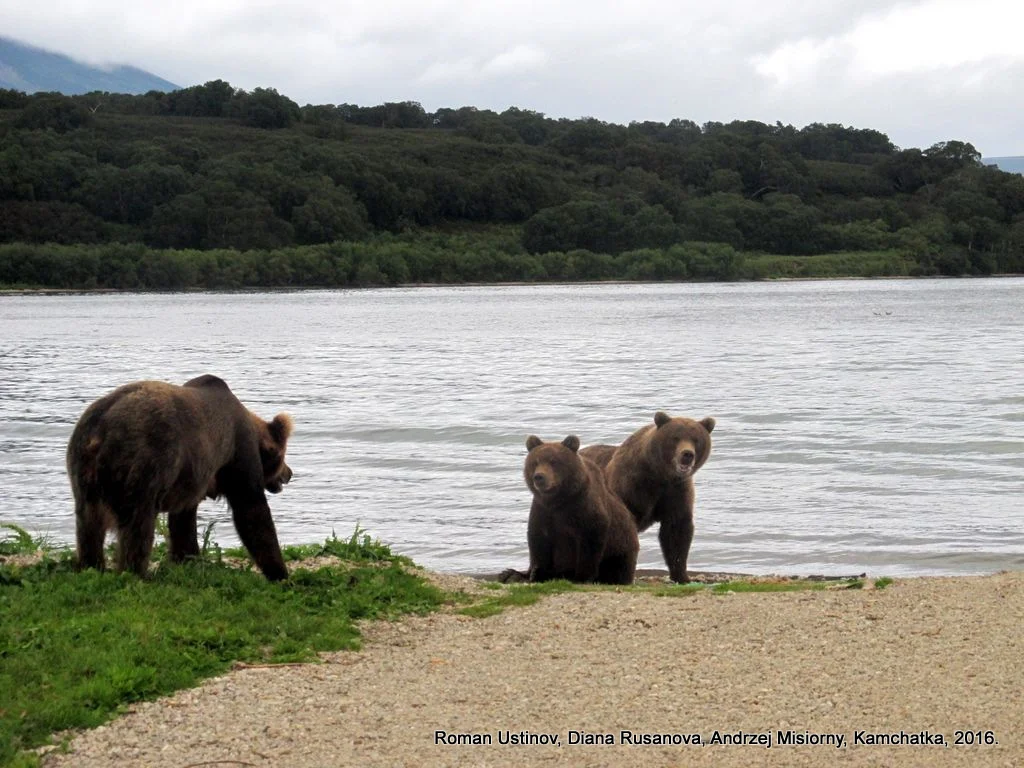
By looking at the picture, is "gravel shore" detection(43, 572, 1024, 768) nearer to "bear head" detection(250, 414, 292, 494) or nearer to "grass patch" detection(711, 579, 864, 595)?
"grass patch" detection(711, 579, 864, 595)

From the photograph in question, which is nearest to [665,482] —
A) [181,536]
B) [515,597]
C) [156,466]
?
[515,597]

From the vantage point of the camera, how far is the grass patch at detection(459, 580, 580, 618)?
7.75m

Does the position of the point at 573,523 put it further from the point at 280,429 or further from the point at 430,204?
the point at 430,204

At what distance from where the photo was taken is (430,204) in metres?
113

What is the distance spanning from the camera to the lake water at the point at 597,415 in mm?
13336

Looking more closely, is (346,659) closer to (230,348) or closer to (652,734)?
(652,734)

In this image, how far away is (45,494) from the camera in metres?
15.4

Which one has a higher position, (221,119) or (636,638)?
(221,119)

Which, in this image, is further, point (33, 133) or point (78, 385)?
point (33, 133)

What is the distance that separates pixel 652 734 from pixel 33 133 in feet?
358

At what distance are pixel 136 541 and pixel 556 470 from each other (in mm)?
3055

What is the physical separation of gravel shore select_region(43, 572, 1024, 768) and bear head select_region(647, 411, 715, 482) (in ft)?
8.57

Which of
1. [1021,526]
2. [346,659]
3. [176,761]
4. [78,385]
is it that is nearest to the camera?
[176,761]

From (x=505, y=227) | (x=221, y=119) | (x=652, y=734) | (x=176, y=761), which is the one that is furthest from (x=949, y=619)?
(x=221, y=119)
